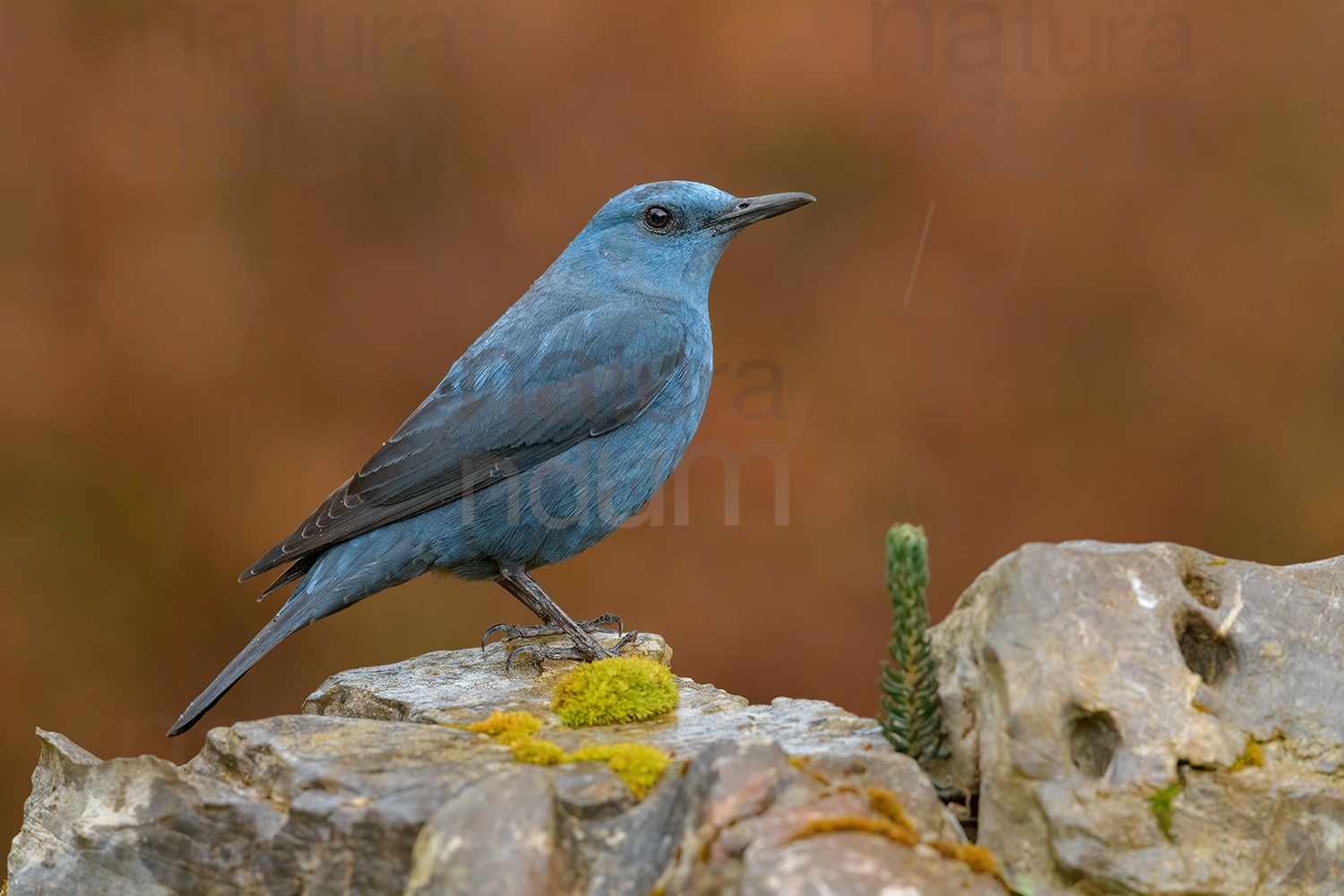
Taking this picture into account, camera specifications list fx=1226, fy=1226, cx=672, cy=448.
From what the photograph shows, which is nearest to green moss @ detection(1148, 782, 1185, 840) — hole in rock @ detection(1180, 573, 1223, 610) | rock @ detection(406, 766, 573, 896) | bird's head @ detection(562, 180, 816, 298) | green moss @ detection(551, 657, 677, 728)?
hole in rock @ detection(1180, 573, 1223, 610)

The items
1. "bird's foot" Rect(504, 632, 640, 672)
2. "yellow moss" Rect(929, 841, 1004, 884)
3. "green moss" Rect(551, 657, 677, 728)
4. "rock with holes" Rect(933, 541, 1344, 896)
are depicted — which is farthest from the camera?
"bird's foot" Rect(504, 632, 640, 672)

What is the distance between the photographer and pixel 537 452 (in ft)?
18.1

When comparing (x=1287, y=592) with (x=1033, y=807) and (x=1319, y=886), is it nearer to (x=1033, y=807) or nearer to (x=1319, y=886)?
(x=1319, y=886)

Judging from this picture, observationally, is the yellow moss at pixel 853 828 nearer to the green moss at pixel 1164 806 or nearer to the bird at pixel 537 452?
the green moss at pixel 1164 806

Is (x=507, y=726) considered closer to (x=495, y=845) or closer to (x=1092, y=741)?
(x=495, y=845)

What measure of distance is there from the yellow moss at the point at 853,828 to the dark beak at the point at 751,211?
3668 mm

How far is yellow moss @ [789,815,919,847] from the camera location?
2930 mm

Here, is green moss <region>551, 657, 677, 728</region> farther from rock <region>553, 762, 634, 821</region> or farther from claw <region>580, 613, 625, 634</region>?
claw <region>580, 613, 625, 634</region>

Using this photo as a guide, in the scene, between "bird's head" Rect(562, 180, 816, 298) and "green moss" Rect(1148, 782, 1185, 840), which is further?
"bird's head" Rect(562, 180, 816, 298)

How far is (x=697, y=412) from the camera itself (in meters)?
5.87

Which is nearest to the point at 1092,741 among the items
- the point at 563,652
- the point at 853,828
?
the point at 853,828

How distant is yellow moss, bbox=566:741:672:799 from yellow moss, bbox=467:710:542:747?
45 centimetres

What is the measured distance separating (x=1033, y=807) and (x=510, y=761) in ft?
5.06

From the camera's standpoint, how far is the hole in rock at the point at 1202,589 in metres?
3.68
